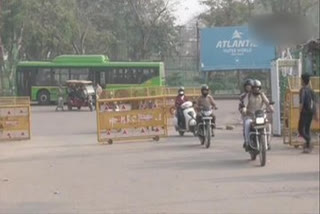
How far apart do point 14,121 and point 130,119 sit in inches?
132

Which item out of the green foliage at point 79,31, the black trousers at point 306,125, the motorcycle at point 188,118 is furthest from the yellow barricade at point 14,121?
the green foliage at point 79,31

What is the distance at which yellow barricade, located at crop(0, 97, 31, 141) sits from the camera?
18.2 meters

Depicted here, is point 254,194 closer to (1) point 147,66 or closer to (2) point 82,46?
(1) point 147,66

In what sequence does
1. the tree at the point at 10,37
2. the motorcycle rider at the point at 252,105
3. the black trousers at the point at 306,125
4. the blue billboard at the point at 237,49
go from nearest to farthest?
the blue billboard at the point at 237,49
the black trousers at the point at 306,125
the motorcycle rider at the point at 252,105
the tree at the point at 10,37

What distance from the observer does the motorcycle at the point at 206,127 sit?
1393 cm

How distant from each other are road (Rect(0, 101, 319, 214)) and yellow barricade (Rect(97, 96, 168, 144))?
3.57 ft

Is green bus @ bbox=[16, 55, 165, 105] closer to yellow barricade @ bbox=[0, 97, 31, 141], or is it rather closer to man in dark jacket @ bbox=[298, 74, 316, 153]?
yellow barricade @ bbox=[0, 97, 31, 141]

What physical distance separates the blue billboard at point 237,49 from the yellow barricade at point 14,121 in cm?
523

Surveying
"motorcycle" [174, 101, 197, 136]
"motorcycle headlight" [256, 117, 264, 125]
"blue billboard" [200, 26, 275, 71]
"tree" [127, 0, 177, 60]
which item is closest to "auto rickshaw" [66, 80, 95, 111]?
"tree" [127, 0, 177, 60]

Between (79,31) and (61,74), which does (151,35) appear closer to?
(79,31)

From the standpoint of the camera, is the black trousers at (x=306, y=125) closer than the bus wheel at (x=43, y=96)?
Yes

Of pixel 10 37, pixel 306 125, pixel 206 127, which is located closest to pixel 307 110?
pixel 306 125

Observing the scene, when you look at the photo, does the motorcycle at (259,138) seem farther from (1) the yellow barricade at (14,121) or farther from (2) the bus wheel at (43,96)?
(2) the bus wheel at (43,96)

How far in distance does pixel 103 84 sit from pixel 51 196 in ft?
112
